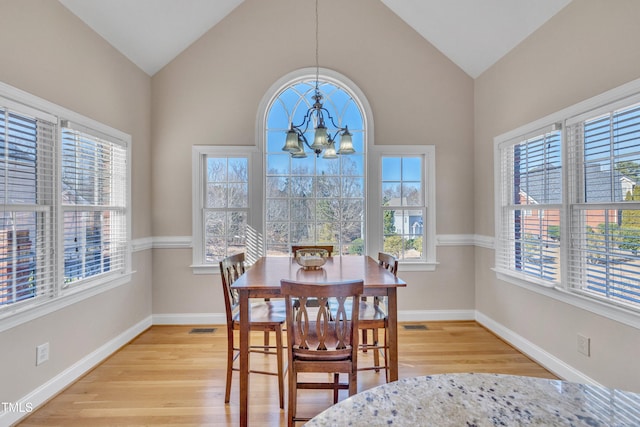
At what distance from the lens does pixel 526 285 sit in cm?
290

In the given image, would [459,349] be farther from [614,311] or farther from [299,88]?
[299,88]

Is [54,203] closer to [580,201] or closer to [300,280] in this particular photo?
[300,280]

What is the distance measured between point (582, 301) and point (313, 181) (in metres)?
2.65

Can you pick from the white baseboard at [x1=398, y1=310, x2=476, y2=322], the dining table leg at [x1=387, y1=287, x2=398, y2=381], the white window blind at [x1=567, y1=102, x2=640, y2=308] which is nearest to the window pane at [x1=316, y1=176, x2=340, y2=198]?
the white baseboard at [x1=398, y1=310, x2=476, y2=322]

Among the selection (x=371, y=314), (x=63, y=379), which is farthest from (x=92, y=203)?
(x=371, y=314)

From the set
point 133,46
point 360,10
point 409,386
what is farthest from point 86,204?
point 360,10

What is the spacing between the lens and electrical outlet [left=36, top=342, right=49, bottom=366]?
7.09 ft

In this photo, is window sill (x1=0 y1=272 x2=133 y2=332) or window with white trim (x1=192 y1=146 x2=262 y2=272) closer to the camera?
window sill (x1=0 y1=272 x2=133 y2=332)

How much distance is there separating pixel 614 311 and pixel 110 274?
13.1 ft

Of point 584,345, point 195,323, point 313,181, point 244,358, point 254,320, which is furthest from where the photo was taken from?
point 313,181

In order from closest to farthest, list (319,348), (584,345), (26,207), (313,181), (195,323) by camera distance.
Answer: (319,348) → (26,207) → (584,345) → (195,323) → (313,181)

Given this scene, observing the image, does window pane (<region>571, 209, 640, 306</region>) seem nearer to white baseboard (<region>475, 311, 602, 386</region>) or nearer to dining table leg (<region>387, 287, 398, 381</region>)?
white baseboard (<region>475, 311, 602, 386</region>)

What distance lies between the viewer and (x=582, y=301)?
2.32 meters

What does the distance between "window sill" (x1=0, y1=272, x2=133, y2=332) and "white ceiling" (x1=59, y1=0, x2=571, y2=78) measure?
2195mm
